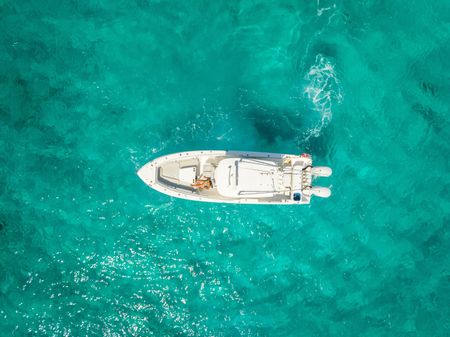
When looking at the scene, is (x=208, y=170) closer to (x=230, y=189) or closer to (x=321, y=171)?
(x=230, y=189)

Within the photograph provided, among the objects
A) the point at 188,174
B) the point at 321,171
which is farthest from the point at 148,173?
the point at 321,171

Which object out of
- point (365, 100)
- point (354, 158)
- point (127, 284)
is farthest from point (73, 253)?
point (365, 100)

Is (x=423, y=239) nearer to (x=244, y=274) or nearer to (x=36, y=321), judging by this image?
(x=244, y=274)

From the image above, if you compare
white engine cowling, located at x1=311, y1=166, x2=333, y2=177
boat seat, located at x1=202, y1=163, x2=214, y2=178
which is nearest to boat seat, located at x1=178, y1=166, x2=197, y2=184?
boat seat, located at x1=202, y1=163, x2=214, y2=178

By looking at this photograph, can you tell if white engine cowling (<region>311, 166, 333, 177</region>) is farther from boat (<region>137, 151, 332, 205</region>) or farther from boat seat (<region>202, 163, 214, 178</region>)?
boat seat (<region>202, 163, 214, 178</region>)

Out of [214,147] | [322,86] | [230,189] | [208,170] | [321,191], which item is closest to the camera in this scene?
[230,189]

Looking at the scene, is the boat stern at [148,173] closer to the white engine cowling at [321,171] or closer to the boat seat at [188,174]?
the boat seat at [188,174]

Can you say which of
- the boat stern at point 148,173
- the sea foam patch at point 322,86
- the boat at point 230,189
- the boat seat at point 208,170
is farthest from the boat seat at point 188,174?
the sea foam patch at point 322,86
